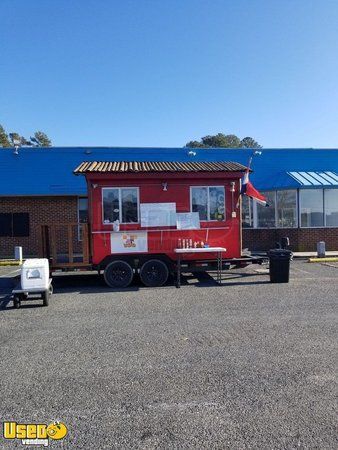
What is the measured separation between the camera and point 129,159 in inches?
863

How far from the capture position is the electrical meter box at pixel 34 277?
9.27 m

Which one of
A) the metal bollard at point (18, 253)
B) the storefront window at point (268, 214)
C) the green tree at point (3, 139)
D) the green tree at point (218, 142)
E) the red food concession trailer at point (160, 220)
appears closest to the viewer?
the red food concession trailer at point (160, 220)

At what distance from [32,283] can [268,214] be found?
13986 millimetres

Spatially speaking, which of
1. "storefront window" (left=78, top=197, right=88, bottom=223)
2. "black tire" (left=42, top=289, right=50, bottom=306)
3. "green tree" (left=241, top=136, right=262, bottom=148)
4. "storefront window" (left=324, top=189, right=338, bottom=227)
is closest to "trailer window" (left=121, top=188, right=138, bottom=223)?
"black tire" (left=42, top=289, right=50, bottom=306)

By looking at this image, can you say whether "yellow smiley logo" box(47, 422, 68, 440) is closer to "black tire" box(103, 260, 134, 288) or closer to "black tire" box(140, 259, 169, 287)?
"black tire" box(103, 260, 134, 288)

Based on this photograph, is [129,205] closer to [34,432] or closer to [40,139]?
[34,432]

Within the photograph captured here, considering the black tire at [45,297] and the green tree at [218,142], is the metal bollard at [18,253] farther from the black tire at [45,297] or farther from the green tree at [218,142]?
the green tree at [218,142]

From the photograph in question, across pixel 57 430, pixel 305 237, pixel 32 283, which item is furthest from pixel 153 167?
pixel 305 237

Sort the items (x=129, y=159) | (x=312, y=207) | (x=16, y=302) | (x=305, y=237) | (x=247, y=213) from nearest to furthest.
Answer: (x=16, y=302), (x=305, y=237), (x=312, y=207), (x=247, y=213), (x=129, y=159)

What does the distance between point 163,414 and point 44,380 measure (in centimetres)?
169

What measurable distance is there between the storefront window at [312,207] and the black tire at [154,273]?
9982 mm

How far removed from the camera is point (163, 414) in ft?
13.3

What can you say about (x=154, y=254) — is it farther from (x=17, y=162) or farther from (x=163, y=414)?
(x=17, y=162)

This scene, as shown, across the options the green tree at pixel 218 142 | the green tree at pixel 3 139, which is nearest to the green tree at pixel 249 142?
the green tree at pixel 218 142
